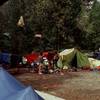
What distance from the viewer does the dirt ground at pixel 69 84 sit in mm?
19627

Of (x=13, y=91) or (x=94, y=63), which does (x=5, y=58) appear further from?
(x=13, y=91)

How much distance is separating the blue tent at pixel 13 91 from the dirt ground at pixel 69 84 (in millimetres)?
7405

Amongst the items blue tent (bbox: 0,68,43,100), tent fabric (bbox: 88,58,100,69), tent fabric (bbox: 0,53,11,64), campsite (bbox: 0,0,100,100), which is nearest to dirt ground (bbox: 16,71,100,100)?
campsite (bbox: 0,0,100,100)

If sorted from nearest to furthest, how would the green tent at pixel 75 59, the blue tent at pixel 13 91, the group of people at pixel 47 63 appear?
1. the blue tent at pixel 13 91
2. the group of people at pixel 47 63
3. the green tent at pixel 75 59

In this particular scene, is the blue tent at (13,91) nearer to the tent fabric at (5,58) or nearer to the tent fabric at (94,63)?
the tent fabric at (5,58)

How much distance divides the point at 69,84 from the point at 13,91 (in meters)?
12.7

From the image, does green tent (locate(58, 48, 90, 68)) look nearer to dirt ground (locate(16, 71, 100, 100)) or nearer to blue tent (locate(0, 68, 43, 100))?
dirt ground (locate(16, 71, 100, 100))

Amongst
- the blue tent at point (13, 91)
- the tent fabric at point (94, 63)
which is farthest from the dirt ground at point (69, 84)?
the blue tent at point (13, 91)

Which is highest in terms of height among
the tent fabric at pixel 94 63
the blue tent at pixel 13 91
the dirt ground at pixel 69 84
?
the blue tent at pixel 13 91

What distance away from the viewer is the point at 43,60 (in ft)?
93.7

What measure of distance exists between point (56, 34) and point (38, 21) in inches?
82.7

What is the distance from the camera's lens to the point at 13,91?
10.6 m

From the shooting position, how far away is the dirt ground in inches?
773

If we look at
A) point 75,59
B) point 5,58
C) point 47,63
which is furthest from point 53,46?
point 47,63
